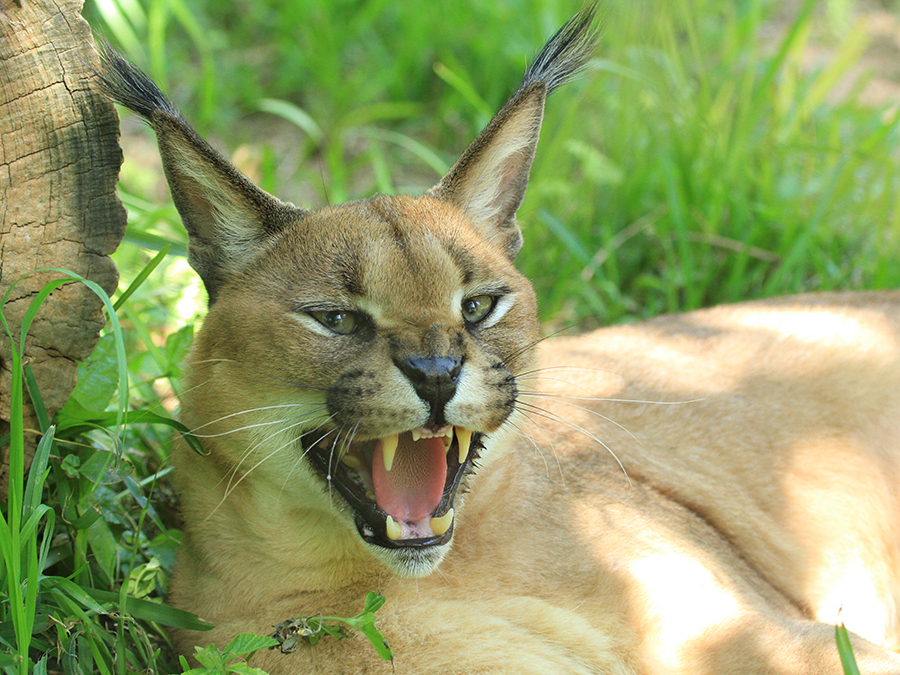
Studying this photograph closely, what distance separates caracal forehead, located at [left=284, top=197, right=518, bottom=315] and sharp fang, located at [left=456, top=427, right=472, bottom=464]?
39cm

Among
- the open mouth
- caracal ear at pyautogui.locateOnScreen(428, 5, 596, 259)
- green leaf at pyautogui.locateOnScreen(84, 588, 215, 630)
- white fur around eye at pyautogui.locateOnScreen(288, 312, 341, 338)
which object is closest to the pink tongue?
the open mouth

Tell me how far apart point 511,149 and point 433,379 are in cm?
122

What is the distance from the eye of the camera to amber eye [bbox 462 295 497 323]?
9.97 feet

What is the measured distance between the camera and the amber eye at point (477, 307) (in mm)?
3039

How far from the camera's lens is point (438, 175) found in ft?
23.9

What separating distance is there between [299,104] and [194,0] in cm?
184

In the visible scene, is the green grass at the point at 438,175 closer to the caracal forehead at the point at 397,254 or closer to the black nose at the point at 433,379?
the caracal forehead at the point at 397,254

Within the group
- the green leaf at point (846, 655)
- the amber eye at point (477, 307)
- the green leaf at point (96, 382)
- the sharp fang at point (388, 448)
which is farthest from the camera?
the green leaf at point (96, 382)

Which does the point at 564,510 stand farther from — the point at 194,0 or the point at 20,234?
the point at 194,0

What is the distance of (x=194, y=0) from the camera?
8.80 meters

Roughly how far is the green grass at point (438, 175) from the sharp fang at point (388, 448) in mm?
807

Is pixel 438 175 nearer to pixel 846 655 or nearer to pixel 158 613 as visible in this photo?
pixel 158 613

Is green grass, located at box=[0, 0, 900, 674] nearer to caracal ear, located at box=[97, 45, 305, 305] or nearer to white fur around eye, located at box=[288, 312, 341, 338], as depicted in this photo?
caracal ear, located at box=[97, 45, 305, 305]

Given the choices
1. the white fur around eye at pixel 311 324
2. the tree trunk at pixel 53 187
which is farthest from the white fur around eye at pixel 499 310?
the tree trunk at pixel 53 187
